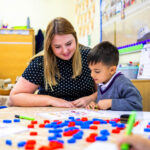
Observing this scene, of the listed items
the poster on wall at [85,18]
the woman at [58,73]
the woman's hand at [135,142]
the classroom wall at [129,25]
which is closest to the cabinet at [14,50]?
the poster on wall at [85,18]

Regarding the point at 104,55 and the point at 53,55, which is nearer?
the point at 104,55

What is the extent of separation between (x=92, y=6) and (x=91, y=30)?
15.5 inches

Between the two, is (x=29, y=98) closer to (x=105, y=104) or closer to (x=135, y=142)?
(x=105, y=104)

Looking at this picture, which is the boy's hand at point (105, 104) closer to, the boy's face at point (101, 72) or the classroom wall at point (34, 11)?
the boy's face at point (101, 72)

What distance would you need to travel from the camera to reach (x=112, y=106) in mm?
1238

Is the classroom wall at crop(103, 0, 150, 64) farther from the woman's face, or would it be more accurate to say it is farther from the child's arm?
the child's arm

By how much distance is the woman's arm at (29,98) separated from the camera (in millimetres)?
1387

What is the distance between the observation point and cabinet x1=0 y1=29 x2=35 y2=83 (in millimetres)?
4273

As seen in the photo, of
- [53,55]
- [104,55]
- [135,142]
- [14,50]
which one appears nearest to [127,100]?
[104,55]

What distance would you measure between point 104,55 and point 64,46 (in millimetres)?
274

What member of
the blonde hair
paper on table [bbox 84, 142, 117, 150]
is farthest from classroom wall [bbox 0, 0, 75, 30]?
paper on table [bbox 84, 142, 117, 150]

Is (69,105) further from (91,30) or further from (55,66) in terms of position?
(91,30)

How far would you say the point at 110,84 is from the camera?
1405 mm

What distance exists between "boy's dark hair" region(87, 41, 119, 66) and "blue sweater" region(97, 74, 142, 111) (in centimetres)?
13
